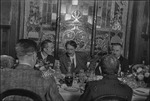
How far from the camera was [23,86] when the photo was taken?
6.17ft

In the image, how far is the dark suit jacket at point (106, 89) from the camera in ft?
6.44

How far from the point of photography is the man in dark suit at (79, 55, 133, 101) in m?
1.96

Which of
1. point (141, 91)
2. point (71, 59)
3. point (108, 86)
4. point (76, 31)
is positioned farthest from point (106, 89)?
point (76, 31)

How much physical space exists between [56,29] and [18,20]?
2.71ft

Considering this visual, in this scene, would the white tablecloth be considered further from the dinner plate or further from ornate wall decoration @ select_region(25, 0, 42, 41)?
ornate wall decoration @ select_region(25, 0, 42, 41)

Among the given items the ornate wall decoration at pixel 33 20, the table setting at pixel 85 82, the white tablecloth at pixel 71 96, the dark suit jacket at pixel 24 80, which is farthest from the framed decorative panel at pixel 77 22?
the dark suit jacket at pixel 24 80

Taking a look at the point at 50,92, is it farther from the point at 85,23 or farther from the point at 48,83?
the point at 85,23

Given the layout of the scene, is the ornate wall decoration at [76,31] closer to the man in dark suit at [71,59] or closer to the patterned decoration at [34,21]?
the patterned decoration at [34,21]

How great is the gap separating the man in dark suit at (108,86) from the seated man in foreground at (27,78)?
287 mm

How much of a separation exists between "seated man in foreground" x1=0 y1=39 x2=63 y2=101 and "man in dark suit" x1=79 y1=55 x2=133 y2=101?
0.29 m

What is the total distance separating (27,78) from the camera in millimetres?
1885

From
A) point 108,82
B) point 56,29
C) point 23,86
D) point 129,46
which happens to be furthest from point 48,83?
point 129,46

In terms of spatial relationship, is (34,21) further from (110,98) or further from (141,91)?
(110,98)

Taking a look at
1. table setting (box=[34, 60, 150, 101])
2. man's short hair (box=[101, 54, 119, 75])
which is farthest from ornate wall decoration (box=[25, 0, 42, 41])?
man's short hair (box=[101, 54, 119, 75])
